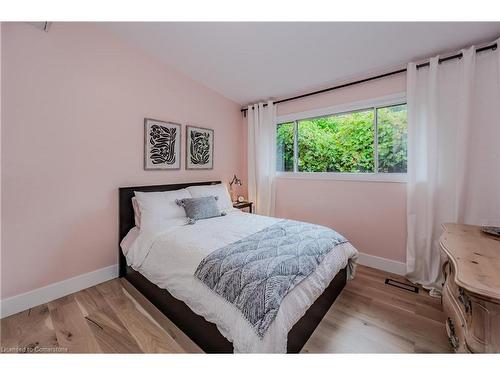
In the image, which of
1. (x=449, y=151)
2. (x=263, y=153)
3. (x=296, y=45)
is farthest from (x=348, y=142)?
(x=296, y=45)

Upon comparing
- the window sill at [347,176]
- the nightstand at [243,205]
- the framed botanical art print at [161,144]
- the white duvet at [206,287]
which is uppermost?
the framed botanical art print at [161,144]

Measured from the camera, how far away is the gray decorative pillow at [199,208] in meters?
2.33

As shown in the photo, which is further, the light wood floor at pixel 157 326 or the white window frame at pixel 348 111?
the white window frame at pixel 348 111

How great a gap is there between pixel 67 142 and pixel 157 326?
1783 mm

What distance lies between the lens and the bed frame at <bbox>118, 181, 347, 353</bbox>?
1.31 m

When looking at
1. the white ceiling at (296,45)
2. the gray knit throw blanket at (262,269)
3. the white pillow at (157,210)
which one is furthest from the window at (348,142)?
the white pillow at (157,210)

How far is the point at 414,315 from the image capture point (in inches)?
68.3

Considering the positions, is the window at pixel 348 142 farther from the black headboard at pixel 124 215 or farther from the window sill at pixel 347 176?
the black headboard at pixel 124 215

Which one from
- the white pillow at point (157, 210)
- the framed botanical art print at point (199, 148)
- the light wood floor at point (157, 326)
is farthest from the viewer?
the framed botanical art print at point (199, 148)

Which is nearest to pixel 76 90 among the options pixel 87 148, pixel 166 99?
pixel 87 148

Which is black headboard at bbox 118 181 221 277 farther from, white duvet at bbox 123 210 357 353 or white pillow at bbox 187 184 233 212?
white pillow at bbox 187 184 233 212

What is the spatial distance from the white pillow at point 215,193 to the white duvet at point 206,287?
0.38m
